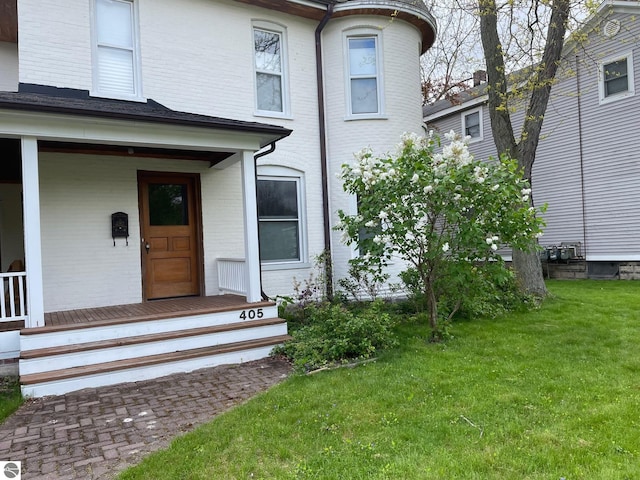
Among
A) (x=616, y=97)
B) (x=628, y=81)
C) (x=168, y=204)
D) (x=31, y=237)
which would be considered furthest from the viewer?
(x=616, y=97)

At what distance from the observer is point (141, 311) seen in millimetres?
6125

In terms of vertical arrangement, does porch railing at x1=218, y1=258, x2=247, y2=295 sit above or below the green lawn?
above

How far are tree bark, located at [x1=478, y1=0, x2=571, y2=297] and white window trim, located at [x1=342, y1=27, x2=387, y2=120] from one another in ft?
6.60

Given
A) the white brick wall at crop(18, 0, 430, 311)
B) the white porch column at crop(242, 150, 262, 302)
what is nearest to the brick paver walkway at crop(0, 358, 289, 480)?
Answer: the white porch column at crop(242, 150, 262, 302)

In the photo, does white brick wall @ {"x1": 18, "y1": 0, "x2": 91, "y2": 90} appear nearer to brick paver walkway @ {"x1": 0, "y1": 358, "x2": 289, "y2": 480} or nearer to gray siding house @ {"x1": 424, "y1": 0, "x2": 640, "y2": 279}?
brick paver walkway @ {"x1": 0, "y1": 358, "x2": 289, "y2": 480}

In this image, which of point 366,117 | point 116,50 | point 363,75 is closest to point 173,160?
point 116,50

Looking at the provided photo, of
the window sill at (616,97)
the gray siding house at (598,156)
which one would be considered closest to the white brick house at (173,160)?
the gray siding house at (598,156)

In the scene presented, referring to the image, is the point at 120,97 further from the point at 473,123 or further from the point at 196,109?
the point at 473,123

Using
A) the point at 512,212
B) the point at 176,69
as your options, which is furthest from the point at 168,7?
the point at 512,212

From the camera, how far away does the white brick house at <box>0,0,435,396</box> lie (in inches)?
206

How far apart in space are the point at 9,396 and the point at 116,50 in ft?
17.6

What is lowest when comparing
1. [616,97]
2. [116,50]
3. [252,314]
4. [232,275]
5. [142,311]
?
[252,314]

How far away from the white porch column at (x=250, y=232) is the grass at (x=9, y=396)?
9.50 feet

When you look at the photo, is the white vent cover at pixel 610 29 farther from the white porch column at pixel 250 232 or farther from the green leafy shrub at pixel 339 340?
the white porch column at pixel 250 232
